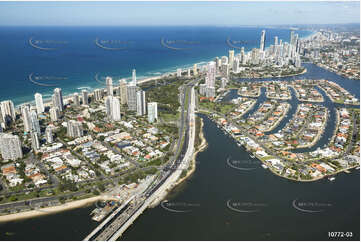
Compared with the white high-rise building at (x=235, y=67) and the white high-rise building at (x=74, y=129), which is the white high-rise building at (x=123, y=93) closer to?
the white high-rise building at (x=74, y=129)

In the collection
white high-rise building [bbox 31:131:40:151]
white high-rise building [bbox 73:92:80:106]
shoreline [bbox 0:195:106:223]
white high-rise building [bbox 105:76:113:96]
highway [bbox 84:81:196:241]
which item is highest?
white high-rise building [bbox 105:76:113:96]

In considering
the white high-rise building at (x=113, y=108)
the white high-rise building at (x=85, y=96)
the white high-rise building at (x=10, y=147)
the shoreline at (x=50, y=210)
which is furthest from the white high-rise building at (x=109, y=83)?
the shoreline at (x=50, y=210)

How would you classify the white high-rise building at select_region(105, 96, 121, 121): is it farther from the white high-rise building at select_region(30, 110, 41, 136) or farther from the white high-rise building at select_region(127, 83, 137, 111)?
the white high-rise building at select_region(30, 110, 41, 136)

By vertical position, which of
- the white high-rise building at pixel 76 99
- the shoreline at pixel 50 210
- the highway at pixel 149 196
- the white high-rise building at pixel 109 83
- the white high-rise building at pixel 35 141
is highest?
the white high-rise building at pixel 109 83

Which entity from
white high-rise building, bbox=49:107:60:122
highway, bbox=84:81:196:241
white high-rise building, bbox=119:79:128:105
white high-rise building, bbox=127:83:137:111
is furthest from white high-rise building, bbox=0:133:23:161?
white high-rise building, bbox=119:79:128:105

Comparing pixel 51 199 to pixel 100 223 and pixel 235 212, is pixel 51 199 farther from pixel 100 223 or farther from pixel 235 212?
pixel 235 212

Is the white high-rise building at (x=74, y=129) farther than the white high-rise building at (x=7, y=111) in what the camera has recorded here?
No

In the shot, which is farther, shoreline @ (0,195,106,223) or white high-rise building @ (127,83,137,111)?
white high-rise building @ (127,83,137,111)
